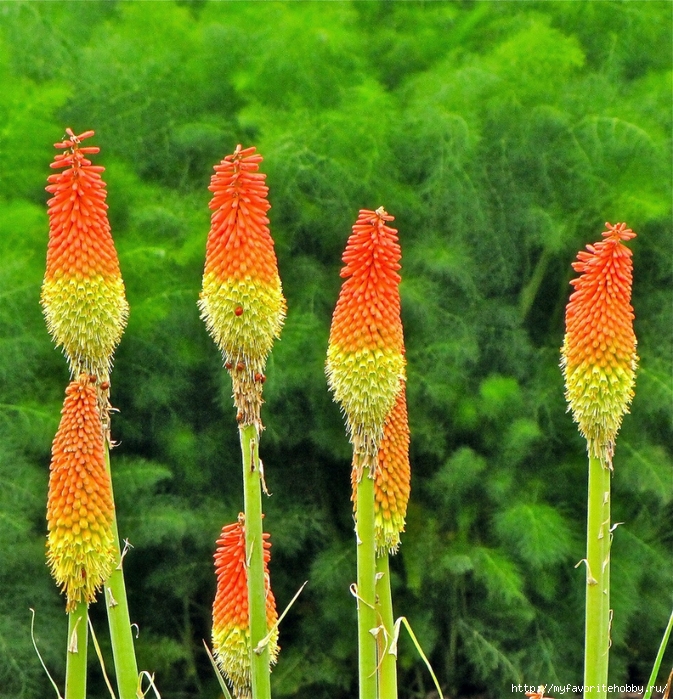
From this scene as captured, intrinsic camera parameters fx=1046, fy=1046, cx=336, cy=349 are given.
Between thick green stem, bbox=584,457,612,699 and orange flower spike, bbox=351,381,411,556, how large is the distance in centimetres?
53

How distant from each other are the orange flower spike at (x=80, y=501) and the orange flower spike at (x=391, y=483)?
80 cm

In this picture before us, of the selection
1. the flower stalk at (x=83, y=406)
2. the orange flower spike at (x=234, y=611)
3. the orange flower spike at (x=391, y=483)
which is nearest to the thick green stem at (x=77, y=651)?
the flower stalk at (x=83, y=406)

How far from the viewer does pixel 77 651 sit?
2.56 meters

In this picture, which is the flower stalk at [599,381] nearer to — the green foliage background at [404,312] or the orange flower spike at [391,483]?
the orange flower spike at [391,483]

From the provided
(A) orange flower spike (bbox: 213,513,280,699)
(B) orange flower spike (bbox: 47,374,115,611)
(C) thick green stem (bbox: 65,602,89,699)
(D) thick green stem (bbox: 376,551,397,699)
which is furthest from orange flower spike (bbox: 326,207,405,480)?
(C) thick green stem (bbox: 65,602,89,699)

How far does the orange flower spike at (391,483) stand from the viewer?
3066 mm

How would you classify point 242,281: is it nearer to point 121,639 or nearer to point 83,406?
point 83,406

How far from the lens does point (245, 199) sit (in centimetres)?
291

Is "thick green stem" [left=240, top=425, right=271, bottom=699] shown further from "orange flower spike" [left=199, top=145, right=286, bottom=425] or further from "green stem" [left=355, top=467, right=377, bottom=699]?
"green stem" [left=355, top=467, right=377, bottom=699]

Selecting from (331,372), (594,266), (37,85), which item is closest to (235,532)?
(331,372)

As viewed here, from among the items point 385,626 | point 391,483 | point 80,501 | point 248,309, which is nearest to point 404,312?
point 391,483

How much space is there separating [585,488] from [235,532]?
22.4ft

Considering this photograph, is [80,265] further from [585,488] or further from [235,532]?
[585,488]

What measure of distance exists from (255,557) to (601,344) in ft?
3.72
